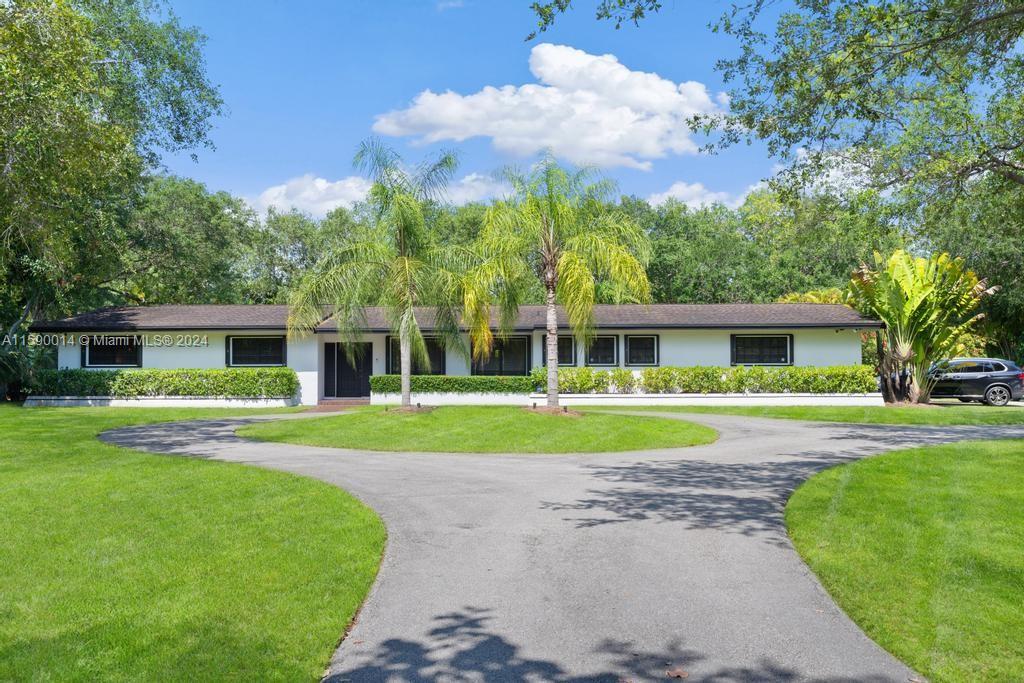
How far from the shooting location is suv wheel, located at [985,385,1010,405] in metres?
26.9

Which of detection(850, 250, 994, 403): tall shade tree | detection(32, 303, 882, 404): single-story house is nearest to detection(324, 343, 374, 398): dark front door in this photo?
detection(32, 303, 882, 404): single-story house

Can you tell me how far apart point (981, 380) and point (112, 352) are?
32.7 metres

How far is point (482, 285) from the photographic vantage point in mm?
Answer: 19438

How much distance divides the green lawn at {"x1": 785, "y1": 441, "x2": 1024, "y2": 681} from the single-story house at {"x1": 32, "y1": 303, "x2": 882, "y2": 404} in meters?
17.5

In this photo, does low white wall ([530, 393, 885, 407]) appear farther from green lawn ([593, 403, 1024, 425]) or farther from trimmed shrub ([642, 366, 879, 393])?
green lawn ([593, 403, 1024, 425])

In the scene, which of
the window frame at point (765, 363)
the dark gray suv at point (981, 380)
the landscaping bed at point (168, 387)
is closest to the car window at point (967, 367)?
the dark gray suv at point (981, 380)

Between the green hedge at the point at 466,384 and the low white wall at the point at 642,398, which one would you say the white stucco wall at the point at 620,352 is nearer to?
the green hedge at the point at 466,384

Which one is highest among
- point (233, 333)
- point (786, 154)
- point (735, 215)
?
point (735, 215)

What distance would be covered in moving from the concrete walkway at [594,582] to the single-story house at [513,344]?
16.8 meters

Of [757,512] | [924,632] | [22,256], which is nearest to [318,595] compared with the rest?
[924,632]

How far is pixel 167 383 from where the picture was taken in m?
27.6

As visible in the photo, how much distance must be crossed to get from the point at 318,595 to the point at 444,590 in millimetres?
930

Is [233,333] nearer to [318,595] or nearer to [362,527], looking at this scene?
[362,527]

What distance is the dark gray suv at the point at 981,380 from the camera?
26.9m
